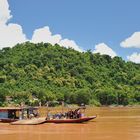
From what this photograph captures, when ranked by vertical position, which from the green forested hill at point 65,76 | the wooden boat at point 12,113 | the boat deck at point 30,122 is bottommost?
the boat deck at point 30,122

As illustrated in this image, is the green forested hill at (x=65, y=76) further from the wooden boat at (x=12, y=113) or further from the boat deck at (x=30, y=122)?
the boat deck at (x=30, y=122)

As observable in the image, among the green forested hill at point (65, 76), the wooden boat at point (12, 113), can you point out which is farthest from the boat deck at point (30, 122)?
the green forested hill at point (65, 76)

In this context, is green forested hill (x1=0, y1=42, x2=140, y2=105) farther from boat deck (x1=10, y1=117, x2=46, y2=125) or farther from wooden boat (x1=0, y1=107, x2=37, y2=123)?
boat deck (x1=10, y1=117, x2=46, y2=125)

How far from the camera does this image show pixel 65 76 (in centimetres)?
13775

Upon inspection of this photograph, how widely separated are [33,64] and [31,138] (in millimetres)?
110339

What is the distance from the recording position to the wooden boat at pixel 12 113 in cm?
4469

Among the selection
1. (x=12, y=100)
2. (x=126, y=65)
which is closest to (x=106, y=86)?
(x=126, y=65)

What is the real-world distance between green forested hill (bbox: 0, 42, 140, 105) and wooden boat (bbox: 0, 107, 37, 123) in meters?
51.9

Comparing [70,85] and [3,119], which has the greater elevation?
[70,85]

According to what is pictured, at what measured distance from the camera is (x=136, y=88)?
485 ft

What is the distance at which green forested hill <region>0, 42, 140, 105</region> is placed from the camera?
384ft

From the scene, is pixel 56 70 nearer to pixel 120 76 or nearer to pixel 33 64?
pixel 33 64

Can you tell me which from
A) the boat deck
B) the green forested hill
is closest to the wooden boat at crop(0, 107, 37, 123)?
the boat deck

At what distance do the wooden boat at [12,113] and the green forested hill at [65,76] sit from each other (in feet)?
170
